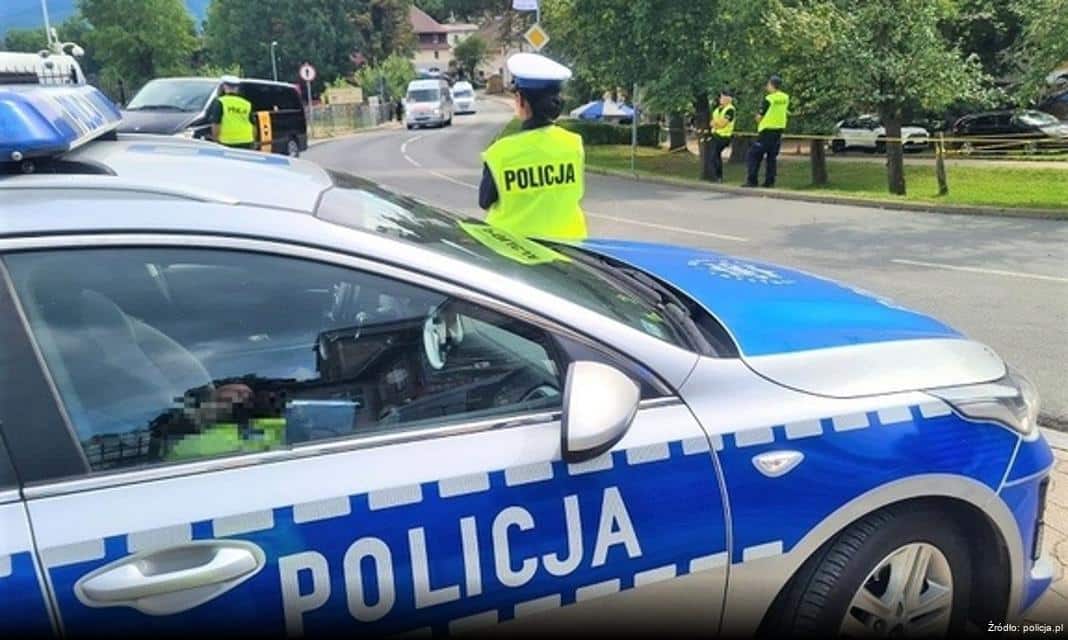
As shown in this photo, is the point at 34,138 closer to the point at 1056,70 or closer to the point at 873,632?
the point at 873,632

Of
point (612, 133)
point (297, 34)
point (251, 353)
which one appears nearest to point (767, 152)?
point (612, 133)

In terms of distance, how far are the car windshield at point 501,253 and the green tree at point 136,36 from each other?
6385 centimetres

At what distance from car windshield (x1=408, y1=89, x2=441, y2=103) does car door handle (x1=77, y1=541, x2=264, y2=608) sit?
43.0 m

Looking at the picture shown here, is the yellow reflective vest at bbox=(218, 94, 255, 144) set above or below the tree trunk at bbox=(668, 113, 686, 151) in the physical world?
above

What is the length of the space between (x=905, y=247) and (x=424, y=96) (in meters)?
36.5

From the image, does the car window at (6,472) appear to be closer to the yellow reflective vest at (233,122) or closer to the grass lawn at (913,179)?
the yellow reflective vest at (233,122)

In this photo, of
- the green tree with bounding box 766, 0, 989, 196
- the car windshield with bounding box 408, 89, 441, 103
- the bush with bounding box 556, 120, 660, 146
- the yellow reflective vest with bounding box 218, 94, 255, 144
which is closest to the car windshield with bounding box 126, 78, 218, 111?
the yellow reflective vest with bounding box 218, 94, 255, 144

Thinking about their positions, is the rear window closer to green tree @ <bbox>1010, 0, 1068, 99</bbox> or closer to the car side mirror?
green tree @ <bbox>1010, 0, 1068, 99</bbox>

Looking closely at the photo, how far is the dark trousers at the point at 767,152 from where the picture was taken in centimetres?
1619

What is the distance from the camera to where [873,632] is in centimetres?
219

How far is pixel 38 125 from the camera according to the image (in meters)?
2.08

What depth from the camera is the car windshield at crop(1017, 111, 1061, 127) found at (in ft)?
88.3

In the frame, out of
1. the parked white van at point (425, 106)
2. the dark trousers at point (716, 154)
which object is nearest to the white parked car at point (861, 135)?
the dark trousers at point (716, 154)

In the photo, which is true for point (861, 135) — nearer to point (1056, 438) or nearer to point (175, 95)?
point (175, 95)
